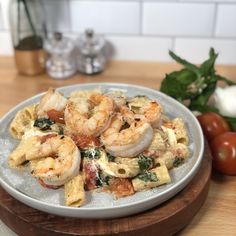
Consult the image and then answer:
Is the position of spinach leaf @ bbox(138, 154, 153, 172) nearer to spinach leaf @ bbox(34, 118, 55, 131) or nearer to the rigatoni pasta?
the rigatoni pasta

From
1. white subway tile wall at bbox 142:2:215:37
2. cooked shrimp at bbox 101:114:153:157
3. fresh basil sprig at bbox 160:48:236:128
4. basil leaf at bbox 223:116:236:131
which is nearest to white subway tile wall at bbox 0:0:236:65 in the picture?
white subway tile wall at bbox 142:2:215:37

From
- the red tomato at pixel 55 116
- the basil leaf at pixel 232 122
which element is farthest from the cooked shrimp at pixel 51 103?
the basil leaf at pixel 232 122

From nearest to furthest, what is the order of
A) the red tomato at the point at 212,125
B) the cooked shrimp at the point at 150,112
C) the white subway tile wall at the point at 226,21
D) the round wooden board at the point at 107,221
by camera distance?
the round wooden board at the point at 107,221
the cooked shrimp at the point at 150,112
the red tomato at the point at 212,125
the white subway tile wall at the point at 226,21

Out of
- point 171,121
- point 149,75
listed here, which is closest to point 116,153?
point 171,121

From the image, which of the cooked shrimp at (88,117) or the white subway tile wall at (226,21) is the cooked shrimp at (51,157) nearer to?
the cooked shrimp at (88,117)

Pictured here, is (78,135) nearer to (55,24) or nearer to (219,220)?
(219,220)

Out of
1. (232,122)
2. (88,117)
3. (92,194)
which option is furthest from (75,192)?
(232,122)

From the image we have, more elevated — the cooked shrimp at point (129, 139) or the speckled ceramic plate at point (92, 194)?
the cooked shrimp at point (129, 139)
